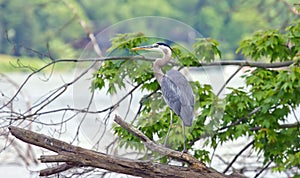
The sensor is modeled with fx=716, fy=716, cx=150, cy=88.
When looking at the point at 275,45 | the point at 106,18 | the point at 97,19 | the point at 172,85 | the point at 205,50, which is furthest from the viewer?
the point at 106,18

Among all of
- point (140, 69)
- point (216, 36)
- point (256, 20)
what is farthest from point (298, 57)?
point (216, 36)

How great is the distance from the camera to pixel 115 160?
2.18 metres

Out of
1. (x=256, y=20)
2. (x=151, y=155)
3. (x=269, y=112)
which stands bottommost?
(x=151, y=155)

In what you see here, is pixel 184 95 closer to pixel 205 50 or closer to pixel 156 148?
pixel 156 148

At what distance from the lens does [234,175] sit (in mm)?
2598

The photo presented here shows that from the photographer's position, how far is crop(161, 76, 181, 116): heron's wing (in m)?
2.13

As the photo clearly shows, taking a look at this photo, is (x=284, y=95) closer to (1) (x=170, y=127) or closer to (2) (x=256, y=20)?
(1) (x=170, y=127)

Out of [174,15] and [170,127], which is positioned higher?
[174,15]

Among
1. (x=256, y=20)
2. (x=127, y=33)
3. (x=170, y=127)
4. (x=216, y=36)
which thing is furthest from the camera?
(x=216, y=36)

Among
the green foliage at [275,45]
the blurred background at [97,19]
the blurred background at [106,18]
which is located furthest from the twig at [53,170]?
the blurred background at [106,18]

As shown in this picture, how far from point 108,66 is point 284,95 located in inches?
33.7

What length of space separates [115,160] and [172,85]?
0.29m

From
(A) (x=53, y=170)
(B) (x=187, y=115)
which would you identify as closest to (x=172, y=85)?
(B) (x=187, y=115)

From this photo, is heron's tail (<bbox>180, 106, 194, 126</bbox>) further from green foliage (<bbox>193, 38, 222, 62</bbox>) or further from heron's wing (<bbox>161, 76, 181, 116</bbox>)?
green foliage (<bbox>193, 38, 222, 62</bbox>)
